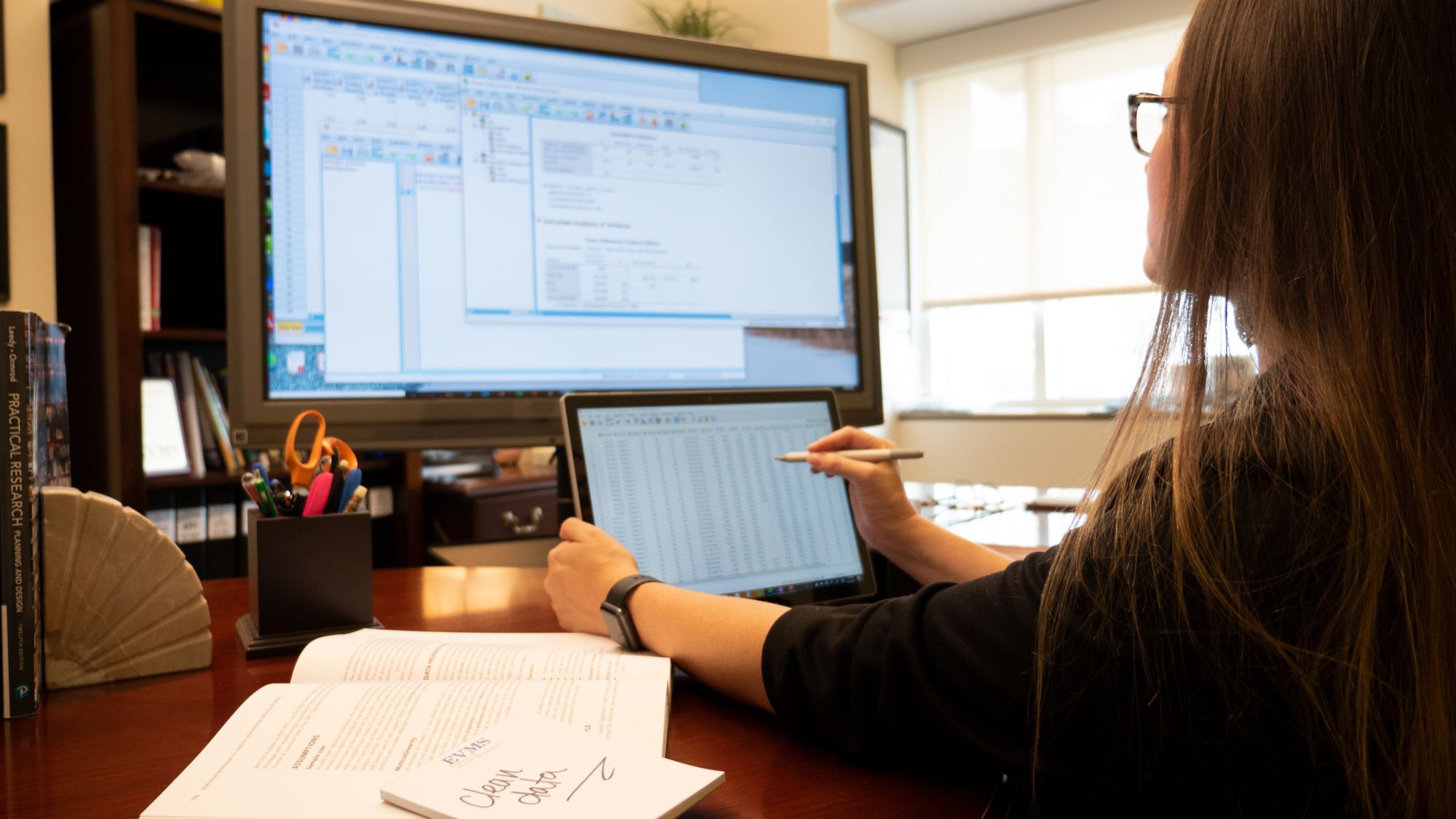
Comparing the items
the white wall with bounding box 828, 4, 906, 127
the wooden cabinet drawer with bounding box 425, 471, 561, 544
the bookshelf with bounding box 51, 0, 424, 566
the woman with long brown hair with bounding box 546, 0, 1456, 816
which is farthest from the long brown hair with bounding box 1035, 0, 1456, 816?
the white wall with bounding box 828, 4, 906, 127

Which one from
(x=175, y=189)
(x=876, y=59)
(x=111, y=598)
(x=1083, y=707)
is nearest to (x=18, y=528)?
(x=111, y=598)

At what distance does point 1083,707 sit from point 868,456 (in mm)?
440

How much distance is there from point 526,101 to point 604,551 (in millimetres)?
470

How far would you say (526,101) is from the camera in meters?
0.94

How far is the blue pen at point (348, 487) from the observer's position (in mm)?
736

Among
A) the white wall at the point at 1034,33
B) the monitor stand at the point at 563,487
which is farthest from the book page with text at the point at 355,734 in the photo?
the white wall at the point at 1034,33

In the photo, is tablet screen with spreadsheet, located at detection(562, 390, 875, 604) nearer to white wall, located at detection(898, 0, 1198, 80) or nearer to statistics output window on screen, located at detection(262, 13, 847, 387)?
statistics output window on screen, located at detection(262, 13, 847, 387)

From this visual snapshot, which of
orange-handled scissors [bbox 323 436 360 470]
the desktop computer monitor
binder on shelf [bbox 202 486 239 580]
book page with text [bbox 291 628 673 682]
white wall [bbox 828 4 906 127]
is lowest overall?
binder on shelf [bbox 202 486 239 580]

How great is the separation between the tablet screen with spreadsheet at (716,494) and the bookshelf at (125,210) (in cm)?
152

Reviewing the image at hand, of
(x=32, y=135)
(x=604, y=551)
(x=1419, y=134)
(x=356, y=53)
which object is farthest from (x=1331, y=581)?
(x=32, y=135)

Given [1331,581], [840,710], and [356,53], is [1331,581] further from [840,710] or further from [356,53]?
[356,53]

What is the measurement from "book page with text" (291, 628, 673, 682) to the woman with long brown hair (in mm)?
100

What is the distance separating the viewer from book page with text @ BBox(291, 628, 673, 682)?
0.60m

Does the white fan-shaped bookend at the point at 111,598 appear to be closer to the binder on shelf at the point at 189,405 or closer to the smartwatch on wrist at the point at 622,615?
the smartwatch on wrist at the point at 622,615
